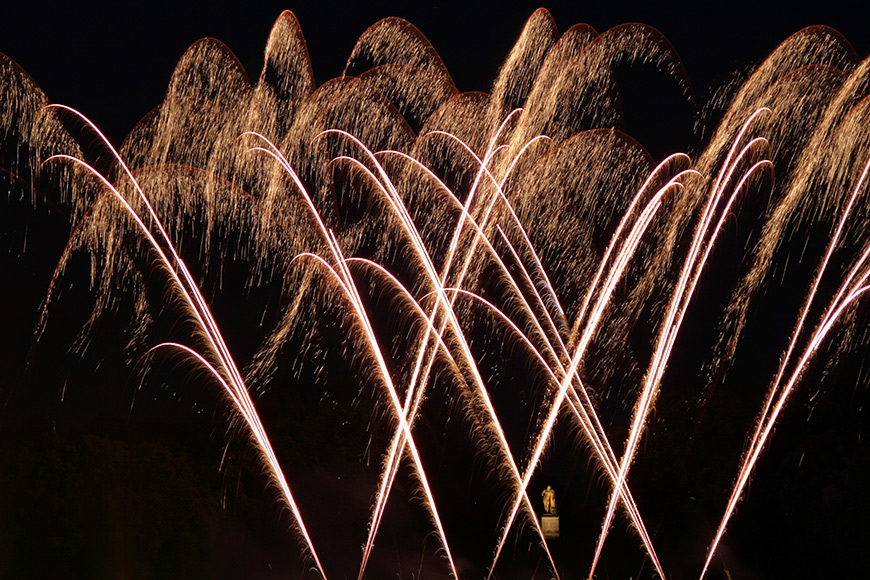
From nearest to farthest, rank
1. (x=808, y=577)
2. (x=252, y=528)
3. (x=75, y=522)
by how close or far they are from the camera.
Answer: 1. (x=808, y=577)
2. (x=75, y=522)
3. (x=252, y=528)

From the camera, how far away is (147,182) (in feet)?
69.5

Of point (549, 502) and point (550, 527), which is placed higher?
point (549, 502)

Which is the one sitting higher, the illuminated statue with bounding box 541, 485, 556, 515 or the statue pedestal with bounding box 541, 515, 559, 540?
the illuminated statue with bounding box 541, 485, 556, 515

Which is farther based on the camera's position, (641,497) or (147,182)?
(641,497)

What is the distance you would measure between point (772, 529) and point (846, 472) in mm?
5513

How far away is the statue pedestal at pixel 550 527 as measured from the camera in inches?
1499

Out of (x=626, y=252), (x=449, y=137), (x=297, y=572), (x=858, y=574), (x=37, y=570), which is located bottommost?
(x=297, y=572)

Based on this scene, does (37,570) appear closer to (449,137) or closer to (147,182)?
(147,182)

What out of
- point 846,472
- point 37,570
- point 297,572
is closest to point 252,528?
point 297,572

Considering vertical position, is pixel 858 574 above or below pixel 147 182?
below

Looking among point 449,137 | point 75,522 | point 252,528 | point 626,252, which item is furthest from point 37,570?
point 626,252

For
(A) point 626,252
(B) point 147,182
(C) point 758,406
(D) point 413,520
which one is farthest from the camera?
(D) point 413,520

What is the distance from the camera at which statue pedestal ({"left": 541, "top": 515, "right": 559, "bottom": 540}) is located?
3806 cm

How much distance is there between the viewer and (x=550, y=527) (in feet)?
125
